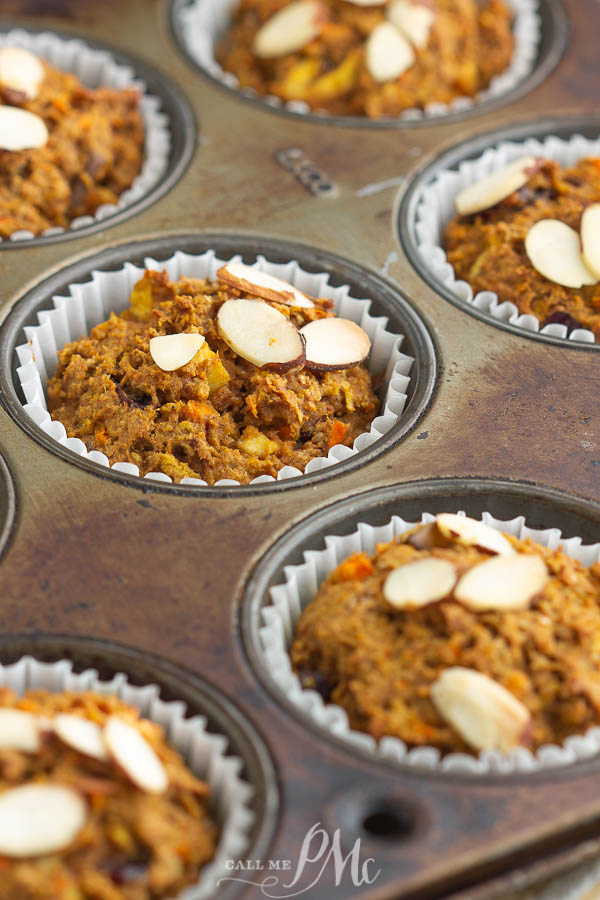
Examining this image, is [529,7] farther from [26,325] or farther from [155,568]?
[155,568]

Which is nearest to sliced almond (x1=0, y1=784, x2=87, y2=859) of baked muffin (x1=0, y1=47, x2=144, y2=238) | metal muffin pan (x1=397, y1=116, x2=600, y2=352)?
metal muffin pan (x1=397, y1=116, x2=600, y2=352)

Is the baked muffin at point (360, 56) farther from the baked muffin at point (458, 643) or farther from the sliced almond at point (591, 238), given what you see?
the baked muffin at point (458, 643)

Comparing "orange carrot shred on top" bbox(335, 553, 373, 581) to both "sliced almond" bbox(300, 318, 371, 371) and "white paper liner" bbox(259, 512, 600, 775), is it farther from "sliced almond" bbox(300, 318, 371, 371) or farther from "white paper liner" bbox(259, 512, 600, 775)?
"sliced almond" bbox(300, 318, 371, 371)

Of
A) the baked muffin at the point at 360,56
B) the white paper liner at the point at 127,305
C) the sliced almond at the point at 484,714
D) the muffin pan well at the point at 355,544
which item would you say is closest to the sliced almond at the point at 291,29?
the baked muffin at the point at 360,56

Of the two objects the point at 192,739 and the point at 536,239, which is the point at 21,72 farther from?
the point at 192,739

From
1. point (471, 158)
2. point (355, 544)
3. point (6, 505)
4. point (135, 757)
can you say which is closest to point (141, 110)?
point (471, 158)

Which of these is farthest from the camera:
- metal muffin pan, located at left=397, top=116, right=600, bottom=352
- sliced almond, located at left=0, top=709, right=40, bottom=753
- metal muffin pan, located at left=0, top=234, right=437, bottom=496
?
metal muffin pan, located at left=397, top=116, right=600, bottom=352
